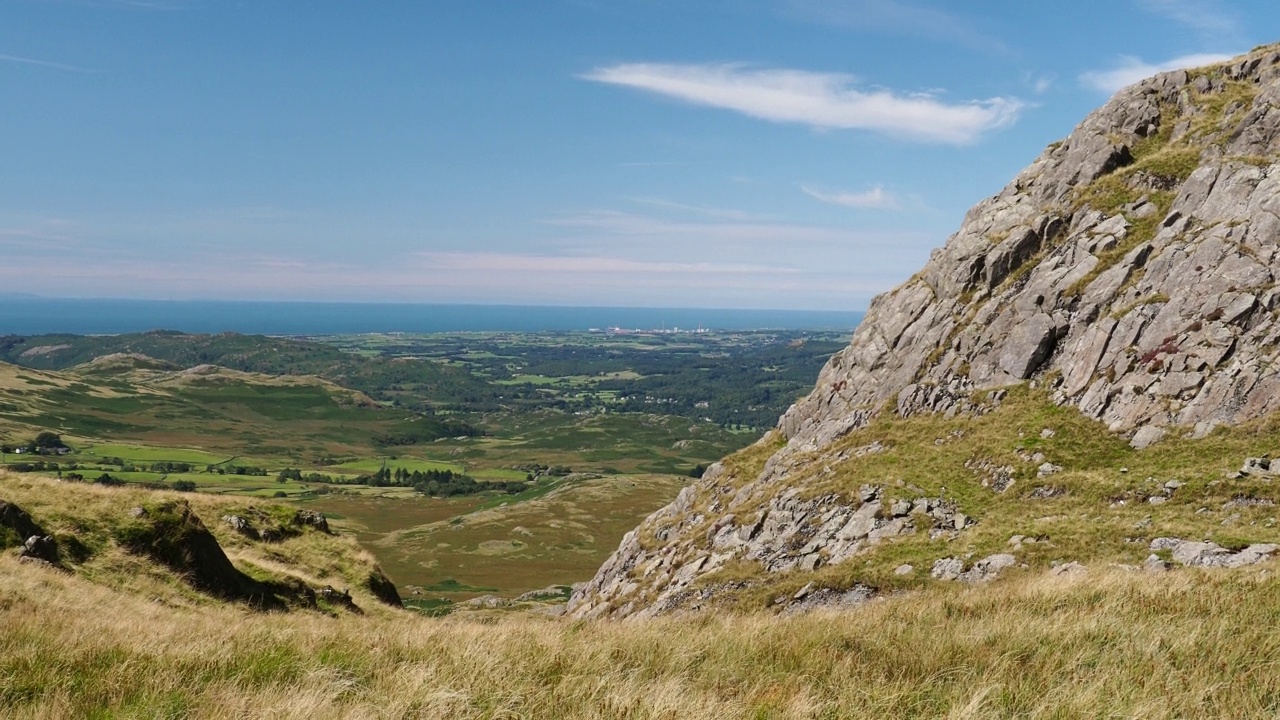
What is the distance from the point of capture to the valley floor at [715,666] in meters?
6.94

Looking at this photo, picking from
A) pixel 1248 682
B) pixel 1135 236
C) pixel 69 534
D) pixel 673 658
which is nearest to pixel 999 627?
pixel 1248 682

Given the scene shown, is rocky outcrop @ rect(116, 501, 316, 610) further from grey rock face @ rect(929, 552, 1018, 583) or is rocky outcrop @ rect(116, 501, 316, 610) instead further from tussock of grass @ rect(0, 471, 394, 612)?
grey rock face @ rect(929, 552, 1018, 583)

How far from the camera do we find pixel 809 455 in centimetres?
5250

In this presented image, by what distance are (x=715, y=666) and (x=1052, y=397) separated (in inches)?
1579

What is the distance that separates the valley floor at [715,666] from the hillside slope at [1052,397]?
59.6 feet

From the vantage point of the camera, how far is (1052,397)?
133ft

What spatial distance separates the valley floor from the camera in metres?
6.94

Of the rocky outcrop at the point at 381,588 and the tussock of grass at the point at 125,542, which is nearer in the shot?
the tussock of grass at the point at 125,542

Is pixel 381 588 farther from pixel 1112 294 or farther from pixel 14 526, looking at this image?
pixel 1112 294

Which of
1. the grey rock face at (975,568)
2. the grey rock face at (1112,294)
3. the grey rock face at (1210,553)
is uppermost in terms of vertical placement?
the grey rock face at (1112,294)

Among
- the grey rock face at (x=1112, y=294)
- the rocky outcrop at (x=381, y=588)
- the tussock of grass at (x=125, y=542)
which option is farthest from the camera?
the grey rock face at (x=1112, y=294)

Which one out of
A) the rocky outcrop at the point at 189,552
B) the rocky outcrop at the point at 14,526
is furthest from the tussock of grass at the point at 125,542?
the rocky outcrop at the point at 14,526

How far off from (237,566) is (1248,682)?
30.8 m

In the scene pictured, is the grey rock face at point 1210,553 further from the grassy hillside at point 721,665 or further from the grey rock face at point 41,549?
the grey rock face at point 41,549
